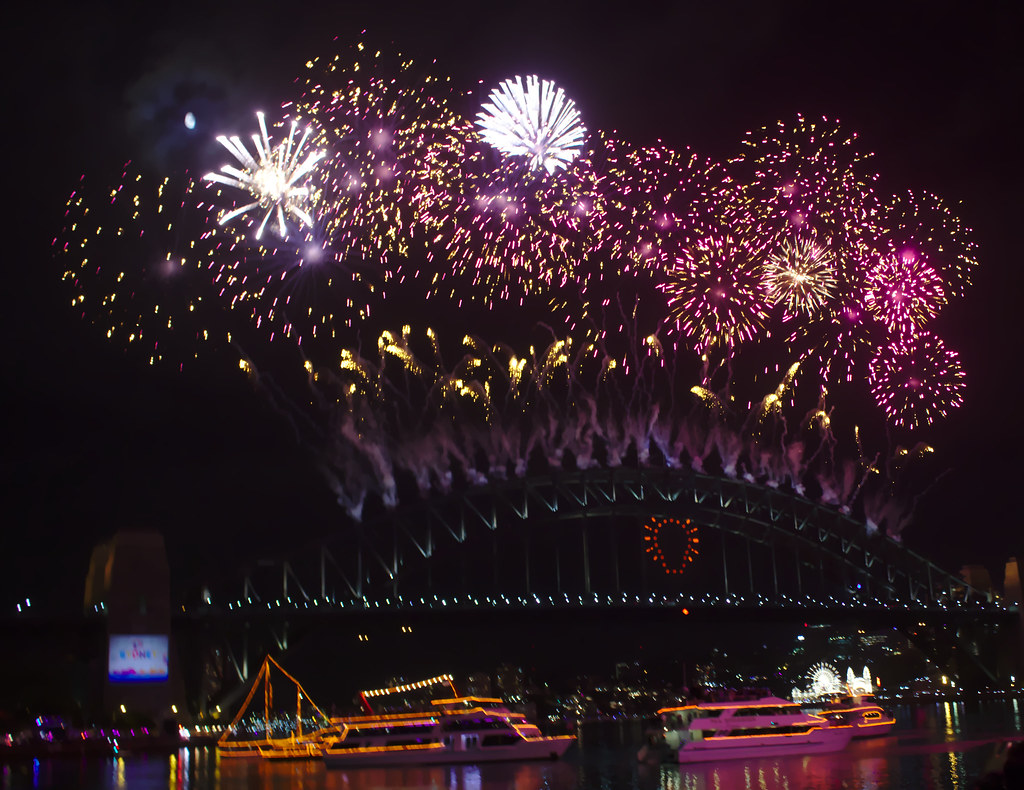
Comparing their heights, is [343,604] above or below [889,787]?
above

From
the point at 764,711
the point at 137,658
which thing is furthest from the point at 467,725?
the point at 137,658

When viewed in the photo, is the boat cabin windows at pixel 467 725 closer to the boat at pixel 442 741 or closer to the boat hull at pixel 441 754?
the boat at pixel 442 741

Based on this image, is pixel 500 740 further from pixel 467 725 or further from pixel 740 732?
pixel 740 732

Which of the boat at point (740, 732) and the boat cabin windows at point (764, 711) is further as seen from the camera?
the boat cabin windows at point (764, 711)

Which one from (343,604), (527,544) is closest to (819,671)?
(527,544)

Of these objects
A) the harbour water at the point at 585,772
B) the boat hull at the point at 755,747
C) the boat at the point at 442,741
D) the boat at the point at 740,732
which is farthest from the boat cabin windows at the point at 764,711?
the boat at the point at 442,741

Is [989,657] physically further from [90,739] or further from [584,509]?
[90,739]
